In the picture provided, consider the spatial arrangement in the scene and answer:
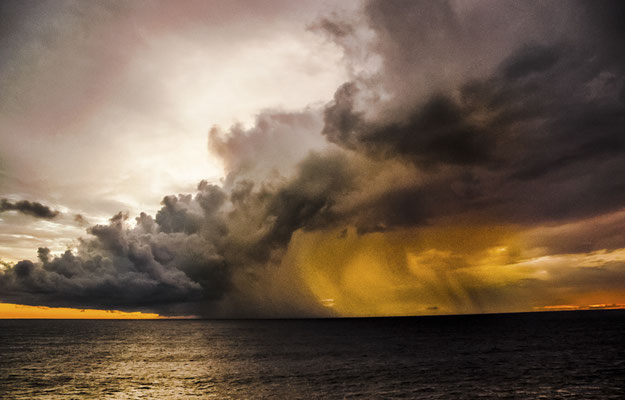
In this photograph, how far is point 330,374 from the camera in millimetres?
59875

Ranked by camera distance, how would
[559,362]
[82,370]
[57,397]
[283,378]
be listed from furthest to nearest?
1. [82,370]
2. [559,362]
3. [283,378]
4. [57,397]

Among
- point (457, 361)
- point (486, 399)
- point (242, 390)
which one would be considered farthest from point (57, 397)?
point (457, 361)

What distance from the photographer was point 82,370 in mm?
70375

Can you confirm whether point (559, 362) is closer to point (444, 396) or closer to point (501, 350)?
point (501, 350)

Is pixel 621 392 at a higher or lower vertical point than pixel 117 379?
higher

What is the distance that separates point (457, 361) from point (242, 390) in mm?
42323

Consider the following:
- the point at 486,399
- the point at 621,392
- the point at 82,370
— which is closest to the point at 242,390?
the point at 486,399

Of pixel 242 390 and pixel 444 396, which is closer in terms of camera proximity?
pixel 444 396

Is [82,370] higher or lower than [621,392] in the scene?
lower

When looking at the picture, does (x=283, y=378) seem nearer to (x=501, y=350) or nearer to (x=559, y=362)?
(x=559, y=362)

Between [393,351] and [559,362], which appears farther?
[393,351]

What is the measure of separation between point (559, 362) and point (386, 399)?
1676 inches

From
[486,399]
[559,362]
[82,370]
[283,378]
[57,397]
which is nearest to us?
[486,399]

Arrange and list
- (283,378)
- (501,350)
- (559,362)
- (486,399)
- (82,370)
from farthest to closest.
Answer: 1. (501,350)
2. (82,370)
3. (559,362)
4. (283,378)
5. (486,399)
